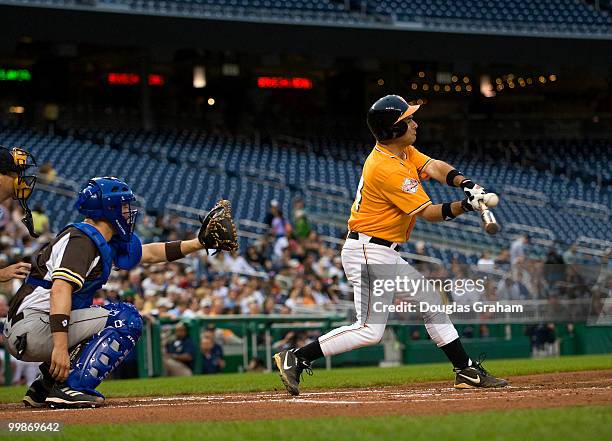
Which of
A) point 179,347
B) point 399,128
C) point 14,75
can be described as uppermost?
point 14,75

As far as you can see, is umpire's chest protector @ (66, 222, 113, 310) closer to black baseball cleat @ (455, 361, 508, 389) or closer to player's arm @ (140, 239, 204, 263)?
Answer: player's arm @ (140, 239, 204, 263)

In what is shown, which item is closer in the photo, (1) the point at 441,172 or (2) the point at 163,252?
(2) the point at 163,252

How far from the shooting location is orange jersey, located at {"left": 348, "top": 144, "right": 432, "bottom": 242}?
6.61 meters

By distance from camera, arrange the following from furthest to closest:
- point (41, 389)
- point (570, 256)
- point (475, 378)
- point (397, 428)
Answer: point (570, 256), point (475, 378), point (41, 389), point (397, 428)

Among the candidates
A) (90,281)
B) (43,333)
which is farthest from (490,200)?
(43,333)

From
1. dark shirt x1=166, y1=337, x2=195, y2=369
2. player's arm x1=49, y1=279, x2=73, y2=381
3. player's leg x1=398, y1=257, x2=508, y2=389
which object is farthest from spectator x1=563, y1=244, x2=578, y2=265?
player's arm x1=49, y1=279, x2=73, y2=381

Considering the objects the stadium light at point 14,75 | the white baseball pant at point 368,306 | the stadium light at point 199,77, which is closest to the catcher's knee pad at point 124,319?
the white baseball pant at point 368,306

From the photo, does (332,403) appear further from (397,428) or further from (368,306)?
(397,428)

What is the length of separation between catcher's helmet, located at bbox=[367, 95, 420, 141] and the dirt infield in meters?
1.58

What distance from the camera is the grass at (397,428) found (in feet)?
14.5

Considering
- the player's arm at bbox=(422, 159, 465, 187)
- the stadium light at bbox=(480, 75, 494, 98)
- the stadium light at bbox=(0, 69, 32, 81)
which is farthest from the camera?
the stadium light at bbox=(480, 75, 494, 98)

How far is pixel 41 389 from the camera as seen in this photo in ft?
21.4

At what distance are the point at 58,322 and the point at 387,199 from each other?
6.70 feet

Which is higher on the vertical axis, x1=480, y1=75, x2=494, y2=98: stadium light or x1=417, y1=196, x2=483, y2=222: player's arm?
x1=480, y1=75, x2=494, y2=98: stadium light
